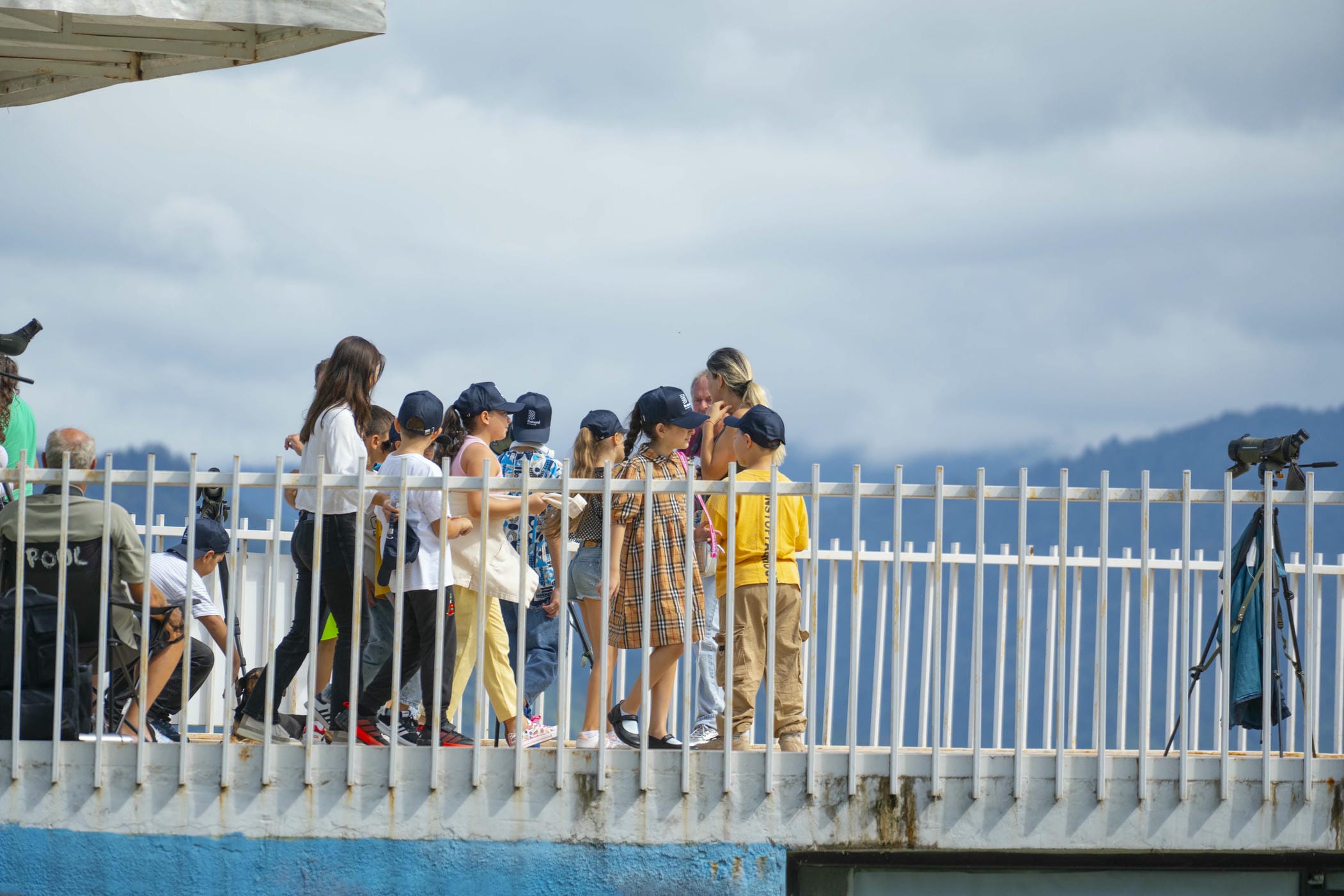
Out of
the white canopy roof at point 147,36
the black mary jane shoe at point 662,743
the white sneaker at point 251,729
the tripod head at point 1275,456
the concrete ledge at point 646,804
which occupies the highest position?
the white canopy roof at point 147,36

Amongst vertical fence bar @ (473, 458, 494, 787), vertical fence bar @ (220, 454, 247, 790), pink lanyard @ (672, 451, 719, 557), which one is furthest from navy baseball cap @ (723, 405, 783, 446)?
vertical fence bar @ (220, 454, 247, 790)

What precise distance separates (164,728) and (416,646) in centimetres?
165

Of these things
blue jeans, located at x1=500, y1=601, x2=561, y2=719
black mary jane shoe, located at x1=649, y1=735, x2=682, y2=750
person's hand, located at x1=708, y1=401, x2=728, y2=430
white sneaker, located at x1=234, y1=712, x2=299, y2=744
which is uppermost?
person's hand, located at x1=708, y1=401, x2=728, y2=430

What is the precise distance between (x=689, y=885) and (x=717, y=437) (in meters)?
2.34

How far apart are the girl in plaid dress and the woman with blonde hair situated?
833 millimetres

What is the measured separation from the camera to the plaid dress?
6.40 m

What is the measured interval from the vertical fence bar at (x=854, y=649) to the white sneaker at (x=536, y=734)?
66.7 inches

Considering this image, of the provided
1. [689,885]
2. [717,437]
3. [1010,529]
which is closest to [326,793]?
[689,885]

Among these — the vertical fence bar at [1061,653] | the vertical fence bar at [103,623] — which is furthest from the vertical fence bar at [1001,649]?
the vertical fence bar at [103,623]

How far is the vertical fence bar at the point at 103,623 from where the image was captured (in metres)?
5.86

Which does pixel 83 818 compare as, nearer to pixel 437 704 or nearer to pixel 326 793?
pixel 326 793

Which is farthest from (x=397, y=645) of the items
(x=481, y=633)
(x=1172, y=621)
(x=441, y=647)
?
(x=1172, y=621)

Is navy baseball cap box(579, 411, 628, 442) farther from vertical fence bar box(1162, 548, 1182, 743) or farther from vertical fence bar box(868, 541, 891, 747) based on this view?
vertical fence bar box(1162, 548, 1182, 743)

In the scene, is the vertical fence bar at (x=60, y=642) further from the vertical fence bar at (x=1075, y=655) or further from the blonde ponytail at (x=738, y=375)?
the vertical fence bar at (x=1075, y=655)
